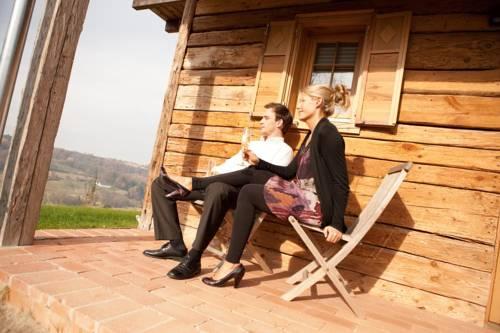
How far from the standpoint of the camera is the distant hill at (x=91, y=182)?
17694mm

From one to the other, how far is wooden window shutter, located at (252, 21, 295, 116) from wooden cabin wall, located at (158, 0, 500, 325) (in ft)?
1.83

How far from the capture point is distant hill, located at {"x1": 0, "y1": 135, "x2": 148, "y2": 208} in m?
17.7

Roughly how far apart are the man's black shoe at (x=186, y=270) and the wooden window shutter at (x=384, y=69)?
6.44 ft

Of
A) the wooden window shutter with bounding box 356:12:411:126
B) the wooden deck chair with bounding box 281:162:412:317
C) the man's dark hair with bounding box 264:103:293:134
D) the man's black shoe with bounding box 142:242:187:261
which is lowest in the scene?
the man's black shoe with bounding box 142:242:187:261

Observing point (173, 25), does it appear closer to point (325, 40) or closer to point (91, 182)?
point (325, 40)

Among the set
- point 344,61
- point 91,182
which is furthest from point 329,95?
point 91,182

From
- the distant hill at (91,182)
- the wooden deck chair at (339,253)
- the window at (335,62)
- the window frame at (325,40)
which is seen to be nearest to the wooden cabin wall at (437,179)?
the window frame at (325,40)

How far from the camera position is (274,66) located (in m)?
3.71

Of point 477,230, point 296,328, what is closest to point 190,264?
point 296,328

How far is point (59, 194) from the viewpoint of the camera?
19391 mm

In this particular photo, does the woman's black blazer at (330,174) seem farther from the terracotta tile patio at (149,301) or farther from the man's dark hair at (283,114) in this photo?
the man's dark hair at (283,114)

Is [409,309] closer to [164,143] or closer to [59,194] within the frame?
[164,143]

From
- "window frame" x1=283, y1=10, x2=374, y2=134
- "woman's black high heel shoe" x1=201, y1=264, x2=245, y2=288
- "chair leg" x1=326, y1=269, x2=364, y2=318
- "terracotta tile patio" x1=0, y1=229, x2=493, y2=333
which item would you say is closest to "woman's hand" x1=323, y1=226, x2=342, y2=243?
"chair leg" x1=326, y1=269, x2=364, y2=318

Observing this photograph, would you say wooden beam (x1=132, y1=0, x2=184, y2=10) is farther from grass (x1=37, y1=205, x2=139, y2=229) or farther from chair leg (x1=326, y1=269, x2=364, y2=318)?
chair leg (x1=326, y1=269, x2=364, y2=318)
